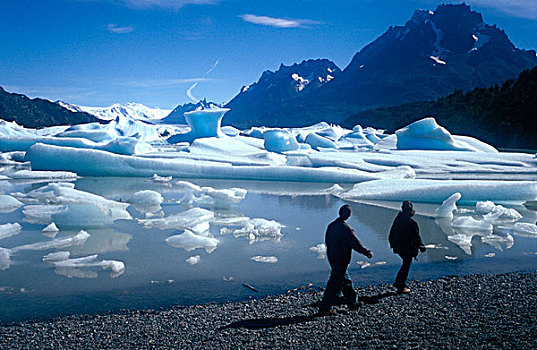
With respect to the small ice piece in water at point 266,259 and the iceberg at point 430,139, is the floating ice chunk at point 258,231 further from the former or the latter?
the iceberg at point 430,139

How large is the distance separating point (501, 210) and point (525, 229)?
1.04 metres

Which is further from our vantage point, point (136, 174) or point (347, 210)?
point (136, 174)

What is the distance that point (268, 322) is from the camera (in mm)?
3654

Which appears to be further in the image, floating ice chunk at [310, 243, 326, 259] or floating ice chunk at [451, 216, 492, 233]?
floating ice chunk at [451, 216, 492, 233]

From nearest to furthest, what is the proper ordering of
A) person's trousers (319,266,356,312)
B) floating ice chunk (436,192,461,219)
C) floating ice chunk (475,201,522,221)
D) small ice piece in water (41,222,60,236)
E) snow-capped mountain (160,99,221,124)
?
person's trousers (319,266,356,312)
small ice piece in water (41,222,60,236)
floating ice chunk (436,192,461,219)
floating ice chunk (475,201,522,221)
snow-capped mountain (160,99,221,124)

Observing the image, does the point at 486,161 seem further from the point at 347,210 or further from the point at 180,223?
the point at 347,210

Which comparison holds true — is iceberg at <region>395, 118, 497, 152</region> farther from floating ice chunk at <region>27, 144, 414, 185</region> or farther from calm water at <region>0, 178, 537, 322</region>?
calm water at <region>0, 178, 537, 322</region>

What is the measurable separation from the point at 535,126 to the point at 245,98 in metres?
130

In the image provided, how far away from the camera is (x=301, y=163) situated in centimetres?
1636

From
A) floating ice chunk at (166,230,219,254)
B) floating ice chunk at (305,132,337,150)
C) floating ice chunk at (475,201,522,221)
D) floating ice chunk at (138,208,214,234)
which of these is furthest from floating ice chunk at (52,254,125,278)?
floating ice chunk at (305,132,337,150)

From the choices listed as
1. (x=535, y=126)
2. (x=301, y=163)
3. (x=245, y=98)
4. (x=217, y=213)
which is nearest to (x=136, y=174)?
(x=301, y=163)

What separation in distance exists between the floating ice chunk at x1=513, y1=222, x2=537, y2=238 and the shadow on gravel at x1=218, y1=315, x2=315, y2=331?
193 inches

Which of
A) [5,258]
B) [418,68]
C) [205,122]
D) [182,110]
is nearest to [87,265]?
[5,258]

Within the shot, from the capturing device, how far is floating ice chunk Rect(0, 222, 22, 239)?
671 centimetres
